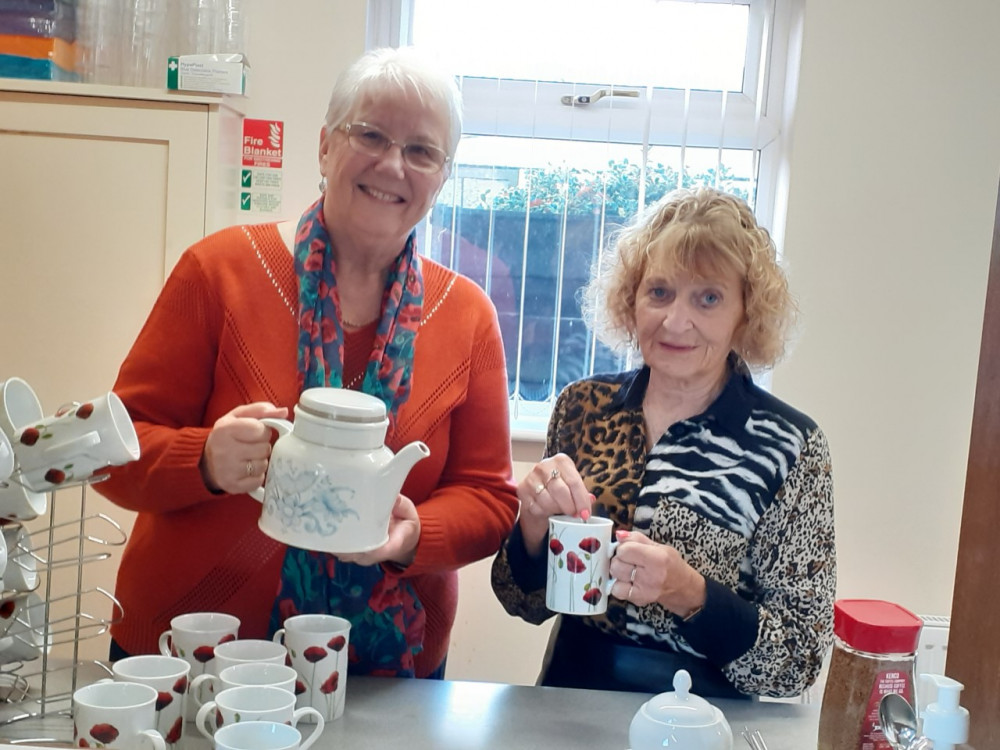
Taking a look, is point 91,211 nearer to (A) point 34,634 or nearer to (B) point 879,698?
(A) point 34,634

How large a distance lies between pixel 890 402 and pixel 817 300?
0.31 meters

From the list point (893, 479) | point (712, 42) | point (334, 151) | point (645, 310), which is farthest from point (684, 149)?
point (334, 151)

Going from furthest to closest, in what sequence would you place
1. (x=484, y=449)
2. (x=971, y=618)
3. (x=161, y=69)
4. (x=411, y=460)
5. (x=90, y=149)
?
(x=161, y=69) → (x=90, y=149) → (x=484, y=449) → (x=411, y=460) → (x=971, y=618)

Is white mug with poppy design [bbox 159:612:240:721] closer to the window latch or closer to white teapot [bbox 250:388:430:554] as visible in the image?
white teapot [bbox 250:388:430:554]

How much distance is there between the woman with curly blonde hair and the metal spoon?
0.29m

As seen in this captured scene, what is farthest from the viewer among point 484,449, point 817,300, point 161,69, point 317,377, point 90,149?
point 817,300

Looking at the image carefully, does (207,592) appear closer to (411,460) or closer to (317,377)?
(317,377)

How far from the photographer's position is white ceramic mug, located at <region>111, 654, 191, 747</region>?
3.03ft

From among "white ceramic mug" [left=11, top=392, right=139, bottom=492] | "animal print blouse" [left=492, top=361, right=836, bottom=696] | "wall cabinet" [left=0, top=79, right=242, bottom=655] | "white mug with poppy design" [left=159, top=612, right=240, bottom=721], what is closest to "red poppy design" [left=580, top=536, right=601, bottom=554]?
"animal print blouse" [left=492, top=361, right=836, bottom=696]

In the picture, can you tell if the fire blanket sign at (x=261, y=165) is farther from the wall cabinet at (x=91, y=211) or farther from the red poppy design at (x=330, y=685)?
the red poppy design at (x=330, y=685)

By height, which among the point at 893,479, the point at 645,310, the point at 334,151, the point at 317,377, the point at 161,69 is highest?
the point at 161,69

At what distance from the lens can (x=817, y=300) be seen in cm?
231

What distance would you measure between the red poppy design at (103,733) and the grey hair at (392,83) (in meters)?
0.81

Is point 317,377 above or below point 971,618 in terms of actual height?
above
